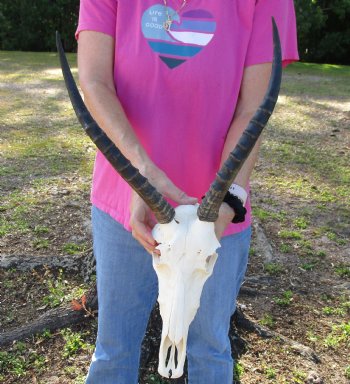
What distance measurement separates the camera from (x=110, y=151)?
1.69m

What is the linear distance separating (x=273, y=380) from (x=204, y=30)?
2.34 metres

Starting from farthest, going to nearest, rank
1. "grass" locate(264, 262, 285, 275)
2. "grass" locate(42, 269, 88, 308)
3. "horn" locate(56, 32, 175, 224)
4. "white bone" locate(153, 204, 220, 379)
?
"grass" locate(264, 262, 285, 275), "grass" locate(42, 269, 88, 308), "white bone" locate(153, 204, 220, 379), "horn" locate(56, 32, 175, 224)

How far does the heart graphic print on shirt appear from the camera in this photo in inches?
78.7

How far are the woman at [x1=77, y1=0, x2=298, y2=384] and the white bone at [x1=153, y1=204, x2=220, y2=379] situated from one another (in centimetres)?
6

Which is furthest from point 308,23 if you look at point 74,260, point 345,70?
point 74,260

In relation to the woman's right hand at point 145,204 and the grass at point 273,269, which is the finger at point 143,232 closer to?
the woman's right hand at point 145,204

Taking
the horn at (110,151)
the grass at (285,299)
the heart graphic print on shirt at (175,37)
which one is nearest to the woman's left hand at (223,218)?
the horn at (110,151)

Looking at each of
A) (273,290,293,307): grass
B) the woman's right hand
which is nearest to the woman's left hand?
the woman's right hand

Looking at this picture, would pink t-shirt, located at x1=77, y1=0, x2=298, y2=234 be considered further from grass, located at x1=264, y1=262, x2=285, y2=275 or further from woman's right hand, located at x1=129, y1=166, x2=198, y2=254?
grass, located at x1=264, y1=262, x2=285, y2=275

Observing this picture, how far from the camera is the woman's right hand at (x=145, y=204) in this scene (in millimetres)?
1919

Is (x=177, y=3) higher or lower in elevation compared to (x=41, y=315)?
higher

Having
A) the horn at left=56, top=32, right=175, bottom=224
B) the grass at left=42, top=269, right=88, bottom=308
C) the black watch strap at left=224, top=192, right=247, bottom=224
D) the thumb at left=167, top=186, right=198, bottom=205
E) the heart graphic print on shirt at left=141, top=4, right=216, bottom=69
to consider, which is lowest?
the grass at left=42, top=269, right=88, bottom=308

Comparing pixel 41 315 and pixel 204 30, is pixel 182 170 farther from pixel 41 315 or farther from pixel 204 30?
pixel 41 315

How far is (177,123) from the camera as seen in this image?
206 centimetres
